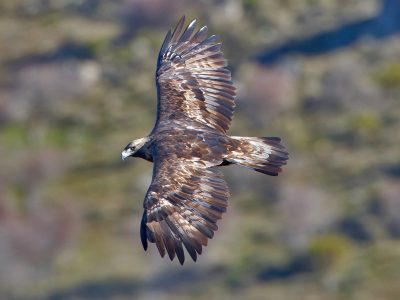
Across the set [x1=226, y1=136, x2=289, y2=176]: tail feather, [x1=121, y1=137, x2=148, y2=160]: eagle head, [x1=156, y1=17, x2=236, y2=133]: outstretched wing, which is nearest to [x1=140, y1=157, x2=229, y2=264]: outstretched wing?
[x1=226, y1=136, x2=289, y2=176]: tail feather

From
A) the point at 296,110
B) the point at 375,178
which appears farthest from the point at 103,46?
the point at 375,178

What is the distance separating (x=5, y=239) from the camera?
70.6 m

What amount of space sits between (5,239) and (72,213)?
5810mm

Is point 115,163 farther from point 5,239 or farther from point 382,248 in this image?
point 382,248

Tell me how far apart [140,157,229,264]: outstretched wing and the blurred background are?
1425 inches

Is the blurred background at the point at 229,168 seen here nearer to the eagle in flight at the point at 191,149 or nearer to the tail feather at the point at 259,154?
the eagle in flight at the point at 191,149

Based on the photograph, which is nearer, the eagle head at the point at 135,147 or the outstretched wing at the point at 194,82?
the eagle head at the point at 135,147

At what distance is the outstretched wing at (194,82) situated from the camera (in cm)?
2058

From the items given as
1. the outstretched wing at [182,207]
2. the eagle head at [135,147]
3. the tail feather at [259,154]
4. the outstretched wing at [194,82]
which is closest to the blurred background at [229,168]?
the outstretched wing at [194,82]

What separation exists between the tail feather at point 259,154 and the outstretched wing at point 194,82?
4.24 ft

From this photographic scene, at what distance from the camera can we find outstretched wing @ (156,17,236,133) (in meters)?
20.6

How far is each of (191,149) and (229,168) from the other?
156 ft

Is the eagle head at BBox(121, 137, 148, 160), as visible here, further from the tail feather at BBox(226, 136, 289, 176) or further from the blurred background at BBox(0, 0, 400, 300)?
the blurred background at BBox(0, 0, 400, 300)

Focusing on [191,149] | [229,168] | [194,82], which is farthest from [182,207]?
[229,168]
